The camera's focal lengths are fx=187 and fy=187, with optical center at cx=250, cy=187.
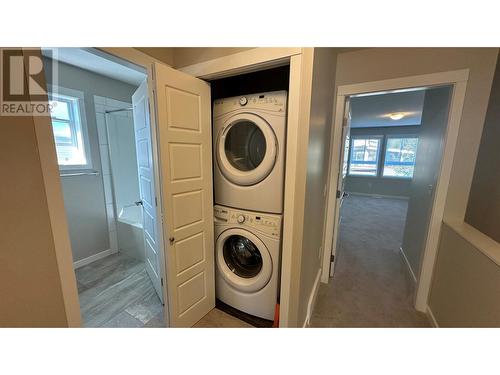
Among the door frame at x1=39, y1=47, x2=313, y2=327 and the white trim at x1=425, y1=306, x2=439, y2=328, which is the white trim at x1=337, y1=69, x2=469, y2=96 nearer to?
the door frame at x1=39, y1=47, x2=313, y2=327

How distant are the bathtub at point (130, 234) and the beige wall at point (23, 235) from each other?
1601 mm

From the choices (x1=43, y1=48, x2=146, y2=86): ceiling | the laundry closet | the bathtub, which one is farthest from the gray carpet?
(x1=43, y1=48, x2=146, y2=86): ceiling

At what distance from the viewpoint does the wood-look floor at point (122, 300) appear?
1561 mm

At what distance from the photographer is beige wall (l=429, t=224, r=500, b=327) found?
104 centimetres

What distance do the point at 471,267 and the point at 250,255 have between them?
Answer: 1510mm

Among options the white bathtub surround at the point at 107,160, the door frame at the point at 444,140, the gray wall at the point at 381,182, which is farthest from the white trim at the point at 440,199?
the gray wall at the point at 381,182

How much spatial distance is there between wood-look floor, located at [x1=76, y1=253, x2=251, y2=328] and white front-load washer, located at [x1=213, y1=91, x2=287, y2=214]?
3.56ft

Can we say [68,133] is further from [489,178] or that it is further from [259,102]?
[489,178]

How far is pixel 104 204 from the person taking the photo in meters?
2.49

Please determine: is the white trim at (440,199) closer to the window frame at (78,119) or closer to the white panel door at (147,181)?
the white panel door at (147,181)

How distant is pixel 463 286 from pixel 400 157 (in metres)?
6.26

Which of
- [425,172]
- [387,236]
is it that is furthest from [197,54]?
[387,236]
